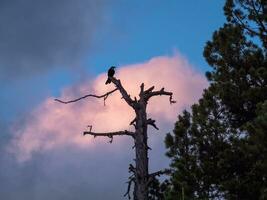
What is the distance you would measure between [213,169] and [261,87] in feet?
9.83

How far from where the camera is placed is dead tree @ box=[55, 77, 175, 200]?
16516 millimetres

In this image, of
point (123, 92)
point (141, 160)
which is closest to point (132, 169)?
point (141, 160)

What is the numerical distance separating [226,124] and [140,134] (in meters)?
2.90

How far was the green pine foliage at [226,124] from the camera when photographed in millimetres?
16391

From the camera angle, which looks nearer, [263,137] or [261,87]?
[263,137]

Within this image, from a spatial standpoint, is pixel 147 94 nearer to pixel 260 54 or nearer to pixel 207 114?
pixel 207 114

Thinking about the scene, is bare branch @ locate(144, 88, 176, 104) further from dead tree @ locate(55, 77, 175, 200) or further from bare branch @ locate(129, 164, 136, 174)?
bare branch @ locate(129, 164, 136, 174)

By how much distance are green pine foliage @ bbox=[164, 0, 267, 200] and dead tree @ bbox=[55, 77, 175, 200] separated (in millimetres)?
870

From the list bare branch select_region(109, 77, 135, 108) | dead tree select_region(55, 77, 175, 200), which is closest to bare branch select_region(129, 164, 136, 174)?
dead tree select_region(55, 77, 175, 200)

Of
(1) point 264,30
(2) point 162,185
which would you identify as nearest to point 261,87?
(1) point 264,30

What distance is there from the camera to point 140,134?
55.4ft

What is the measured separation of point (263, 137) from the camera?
469 inches

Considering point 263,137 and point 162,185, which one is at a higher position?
point 162,185

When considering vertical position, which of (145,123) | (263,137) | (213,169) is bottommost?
(263,137)
